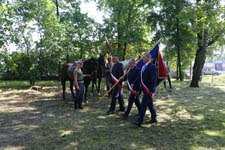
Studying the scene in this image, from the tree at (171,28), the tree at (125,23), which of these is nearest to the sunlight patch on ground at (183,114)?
the tree at (125,23)

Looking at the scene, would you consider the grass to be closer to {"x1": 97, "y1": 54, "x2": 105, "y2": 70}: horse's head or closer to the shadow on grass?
the shadow on grass

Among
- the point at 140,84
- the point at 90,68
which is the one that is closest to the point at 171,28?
the point at 90,68

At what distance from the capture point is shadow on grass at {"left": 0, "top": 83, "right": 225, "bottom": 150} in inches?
163

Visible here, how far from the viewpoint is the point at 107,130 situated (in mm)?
5129

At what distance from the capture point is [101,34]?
21.0 m

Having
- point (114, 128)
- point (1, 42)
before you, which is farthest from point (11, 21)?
point (114, 128)

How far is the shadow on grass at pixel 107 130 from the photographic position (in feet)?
13.6

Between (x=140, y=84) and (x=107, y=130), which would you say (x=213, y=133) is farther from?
(x=107, y=130)

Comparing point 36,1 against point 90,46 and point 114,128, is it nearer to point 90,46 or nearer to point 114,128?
point 90,46

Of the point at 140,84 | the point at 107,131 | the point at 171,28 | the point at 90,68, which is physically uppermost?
the point at 171,28

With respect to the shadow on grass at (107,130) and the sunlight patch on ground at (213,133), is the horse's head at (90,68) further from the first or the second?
the sunlight patch on ground at (213,133)

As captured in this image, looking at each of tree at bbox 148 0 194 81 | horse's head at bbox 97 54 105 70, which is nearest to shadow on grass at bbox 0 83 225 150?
horse's head at bbox 97 54 105 70

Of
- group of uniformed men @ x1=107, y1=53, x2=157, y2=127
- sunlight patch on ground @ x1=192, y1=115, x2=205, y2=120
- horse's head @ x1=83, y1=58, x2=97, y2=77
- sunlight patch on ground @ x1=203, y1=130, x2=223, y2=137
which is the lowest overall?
sunlight patch on ground @ x1=203, y1=130, x2=223, y2=137

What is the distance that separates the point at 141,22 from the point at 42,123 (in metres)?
20.9
